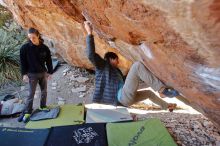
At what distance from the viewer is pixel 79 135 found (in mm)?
4953

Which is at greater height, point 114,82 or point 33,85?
point 114,82

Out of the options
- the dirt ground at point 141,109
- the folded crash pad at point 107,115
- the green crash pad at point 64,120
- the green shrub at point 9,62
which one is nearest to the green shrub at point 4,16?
the green shrub at point 9,62

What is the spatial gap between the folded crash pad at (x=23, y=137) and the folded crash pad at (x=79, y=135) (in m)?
0.11

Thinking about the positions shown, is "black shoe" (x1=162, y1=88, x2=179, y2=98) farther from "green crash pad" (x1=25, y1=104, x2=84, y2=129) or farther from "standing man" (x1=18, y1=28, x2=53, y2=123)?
"standing man" (x1=18, y1=28, x2=53, y2=123)

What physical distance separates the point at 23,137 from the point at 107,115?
1.60 meters

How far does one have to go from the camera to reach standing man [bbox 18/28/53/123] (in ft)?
18.9

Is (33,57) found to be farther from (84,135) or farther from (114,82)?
(84,135)

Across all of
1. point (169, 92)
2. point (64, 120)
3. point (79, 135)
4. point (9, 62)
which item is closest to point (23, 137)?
point (79, 135)

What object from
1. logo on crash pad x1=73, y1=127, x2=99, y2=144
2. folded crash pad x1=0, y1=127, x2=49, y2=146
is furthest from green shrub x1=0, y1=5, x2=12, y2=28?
logo on crash pad x1=73, y1=127, x2=99, y2=144

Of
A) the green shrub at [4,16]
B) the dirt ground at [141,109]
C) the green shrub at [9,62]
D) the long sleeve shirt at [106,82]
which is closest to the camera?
the dirt ground at [141,109]

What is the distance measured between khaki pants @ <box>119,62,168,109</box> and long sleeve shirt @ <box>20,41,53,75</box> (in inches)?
62.0

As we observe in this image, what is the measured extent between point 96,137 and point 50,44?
500cm

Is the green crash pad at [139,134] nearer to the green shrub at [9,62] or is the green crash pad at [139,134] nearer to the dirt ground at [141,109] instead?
the dirt ground at [141,109]

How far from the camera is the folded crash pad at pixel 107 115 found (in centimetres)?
578
